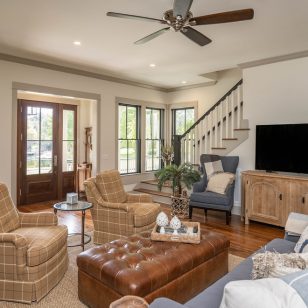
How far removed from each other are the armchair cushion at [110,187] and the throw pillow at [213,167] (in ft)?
6.23

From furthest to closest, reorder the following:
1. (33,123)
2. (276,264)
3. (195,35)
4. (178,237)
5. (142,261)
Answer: (33,123), (195,35), (178,237), (142,261), (276,264)

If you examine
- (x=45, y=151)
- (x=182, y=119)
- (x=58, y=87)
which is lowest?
(x=45, y=151)

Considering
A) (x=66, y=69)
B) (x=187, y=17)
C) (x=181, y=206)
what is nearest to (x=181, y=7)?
(x=187, y=17)

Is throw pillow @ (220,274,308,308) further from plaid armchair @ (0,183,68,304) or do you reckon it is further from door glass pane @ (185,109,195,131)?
door glass pane @ (185,109,195,131)

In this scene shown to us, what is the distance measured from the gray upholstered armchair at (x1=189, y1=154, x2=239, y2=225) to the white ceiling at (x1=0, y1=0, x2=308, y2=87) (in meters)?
2.01

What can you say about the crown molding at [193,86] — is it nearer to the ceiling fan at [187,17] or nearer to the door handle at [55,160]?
the door handle at [55,160]

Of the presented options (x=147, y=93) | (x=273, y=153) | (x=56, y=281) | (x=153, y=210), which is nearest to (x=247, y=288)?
(x=56, y=281)

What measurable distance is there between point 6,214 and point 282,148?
4095mm

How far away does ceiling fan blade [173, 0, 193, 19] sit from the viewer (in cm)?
243

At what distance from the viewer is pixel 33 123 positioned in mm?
5852

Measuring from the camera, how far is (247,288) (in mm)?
1062

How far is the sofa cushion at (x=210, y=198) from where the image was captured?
14.9 feet

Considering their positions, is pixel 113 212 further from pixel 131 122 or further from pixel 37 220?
pixel 131 122

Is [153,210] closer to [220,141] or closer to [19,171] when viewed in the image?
[220,141]
